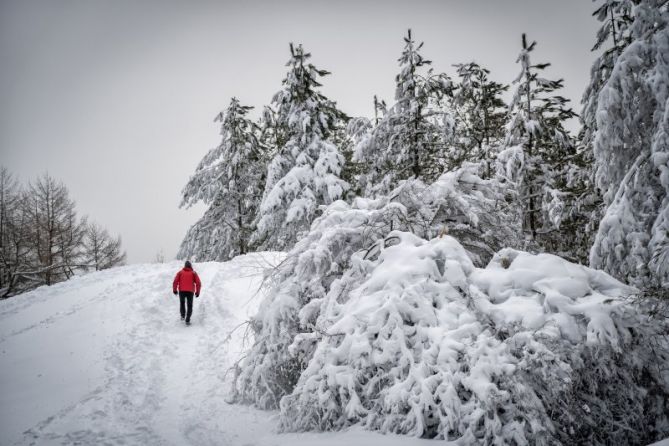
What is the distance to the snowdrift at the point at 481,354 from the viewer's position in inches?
129

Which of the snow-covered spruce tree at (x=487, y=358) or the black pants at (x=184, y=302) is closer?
the snow-covered spruce tree at (x=487, y=358)

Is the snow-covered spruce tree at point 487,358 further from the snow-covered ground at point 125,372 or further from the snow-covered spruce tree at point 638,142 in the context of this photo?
the snow-covered spruce tree at point 638,142

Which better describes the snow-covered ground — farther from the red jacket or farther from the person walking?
the red jacket

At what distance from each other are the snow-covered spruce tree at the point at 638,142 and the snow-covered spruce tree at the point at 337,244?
2.05 m

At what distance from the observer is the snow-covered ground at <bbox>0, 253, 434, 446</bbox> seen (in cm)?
476

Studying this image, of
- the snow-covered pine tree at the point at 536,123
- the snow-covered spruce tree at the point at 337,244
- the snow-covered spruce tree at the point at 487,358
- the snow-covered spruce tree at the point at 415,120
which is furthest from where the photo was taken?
the snow-covered spruce tree at the point at 415,120

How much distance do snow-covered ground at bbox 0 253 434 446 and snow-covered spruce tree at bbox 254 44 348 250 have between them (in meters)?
4.32

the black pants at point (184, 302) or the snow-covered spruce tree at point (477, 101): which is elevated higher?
the snow-covered spruce tree at point (477, 101)

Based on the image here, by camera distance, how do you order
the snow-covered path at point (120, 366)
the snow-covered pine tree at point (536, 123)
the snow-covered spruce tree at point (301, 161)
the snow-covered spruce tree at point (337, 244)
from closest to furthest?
the snow-covered path at point (120, 366), the snow-covered spruce tree at point (337, 244), the snow-covered pine tree at point (536, 123), the snow-covered spruce tree at point (301, 161)

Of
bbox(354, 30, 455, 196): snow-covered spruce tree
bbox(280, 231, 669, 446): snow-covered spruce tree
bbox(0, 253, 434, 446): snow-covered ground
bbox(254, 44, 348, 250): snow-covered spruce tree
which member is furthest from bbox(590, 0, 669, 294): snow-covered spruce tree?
bbox(254, 44, 348, 250): snow-covered spruce tree

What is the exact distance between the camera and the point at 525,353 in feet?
11.1

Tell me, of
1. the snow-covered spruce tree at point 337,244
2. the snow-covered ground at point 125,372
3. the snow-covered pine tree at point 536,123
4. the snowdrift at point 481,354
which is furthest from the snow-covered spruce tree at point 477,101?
the snow-covered ground at point 125,372

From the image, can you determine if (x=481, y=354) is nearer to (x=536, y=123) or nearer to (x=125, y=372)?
(x=125, y=372)

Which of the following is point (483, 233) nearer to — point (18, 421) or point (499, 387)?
point (499, 387)
